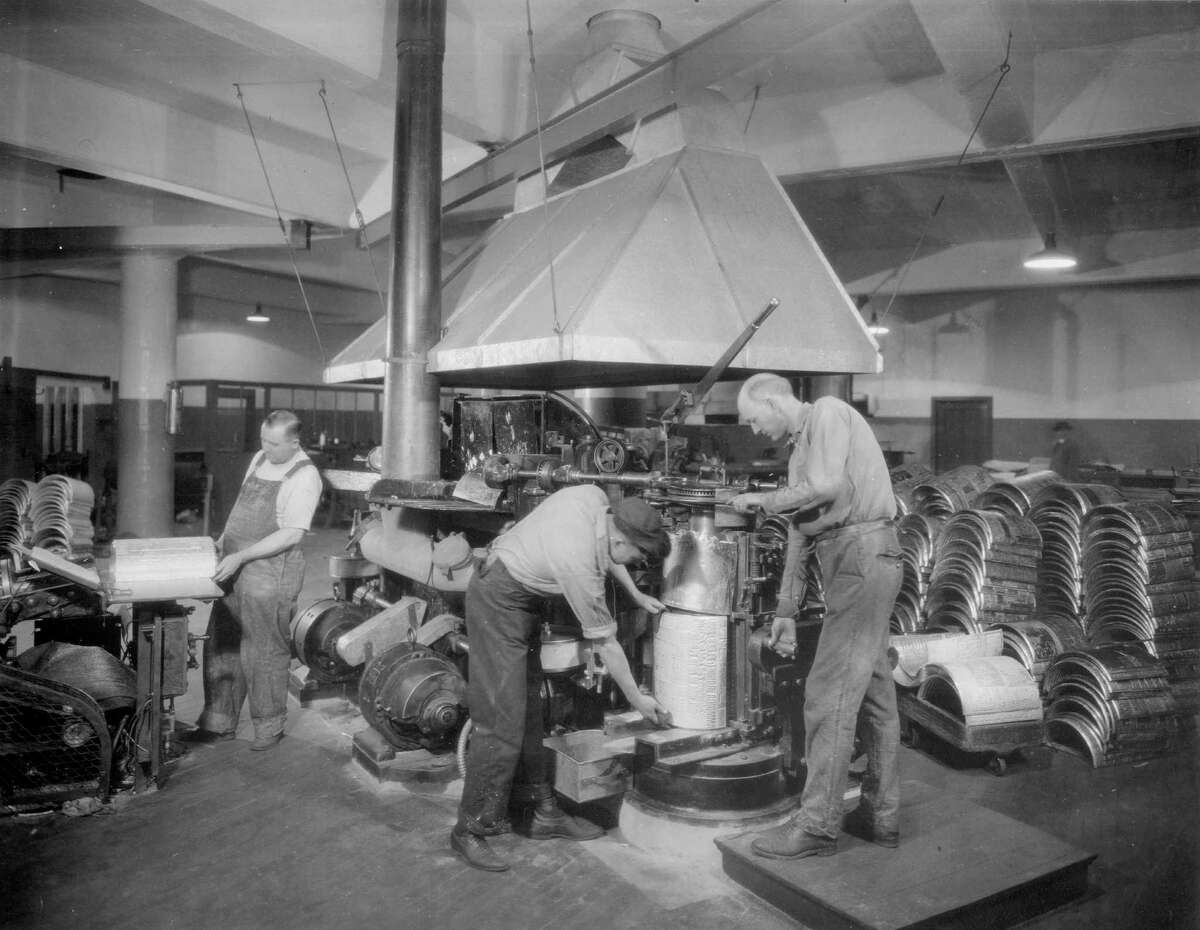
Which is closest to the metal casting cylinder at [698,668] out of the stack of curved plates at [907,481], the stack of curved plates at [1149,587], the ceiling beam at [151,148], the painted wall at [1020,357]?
the stack of curved plates at [1149,587]

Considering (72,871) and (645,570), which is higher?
(645,570)

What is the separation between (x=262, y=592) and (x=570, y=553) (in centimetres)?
205

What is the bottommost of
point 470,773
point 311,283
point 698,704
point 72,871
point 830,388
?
point 72,871

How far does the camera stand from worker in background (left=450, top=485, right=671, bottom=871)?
126 inches

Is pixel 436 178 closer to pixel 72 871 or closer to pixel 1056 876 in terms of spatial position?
pixel 72 871

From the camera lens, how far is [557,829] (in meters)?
3.48

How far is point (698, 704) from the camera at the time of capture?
350 centimetres

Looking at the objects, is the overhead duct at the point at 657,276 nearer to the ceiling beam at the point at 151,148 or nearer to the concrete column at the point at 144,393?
the ceiling beam at the point at 151,148

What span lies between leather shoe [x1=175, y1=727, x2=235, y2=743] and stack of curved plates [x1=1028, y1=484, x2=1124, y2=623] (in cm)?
504

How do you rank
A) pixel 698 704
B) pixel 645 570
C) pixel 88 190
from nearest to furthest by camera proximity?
pixel 698 704, pixel 645 570, pixel 88 190

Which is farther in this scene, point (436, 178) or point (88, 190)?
point (88, 190)

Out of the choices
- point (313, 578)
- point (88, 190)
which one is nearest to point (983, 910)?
point (313, 578)

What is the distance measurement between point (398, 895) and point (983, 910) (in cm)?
199

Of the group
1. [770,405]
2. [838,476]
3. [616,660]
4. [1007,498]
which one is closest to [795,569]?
[838,476]
